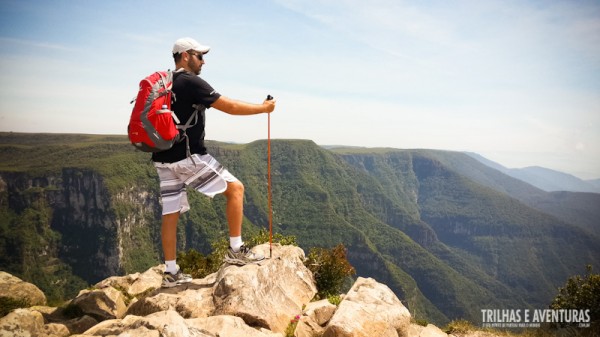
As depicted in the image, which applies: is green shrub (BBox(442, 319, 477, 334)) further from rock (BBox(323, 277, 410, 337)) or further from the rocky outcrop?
rock (BBox(323, 277, 410, 337))

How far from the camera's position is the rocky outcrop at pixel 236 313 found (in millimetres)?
4953

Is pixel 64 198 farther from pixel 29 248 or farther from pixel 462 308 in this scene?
pixel 462 308

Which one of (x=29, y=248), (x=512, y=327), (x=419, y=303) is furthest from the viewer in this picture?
(x=419, y=303)

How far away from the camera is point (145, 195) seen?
170000 mm

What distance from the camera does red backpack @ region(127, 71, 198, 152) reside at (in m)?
5.39

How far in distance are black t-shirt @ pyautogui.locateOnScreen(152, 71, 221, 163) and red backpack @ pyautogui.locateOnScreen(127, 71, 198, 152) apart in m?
0.31

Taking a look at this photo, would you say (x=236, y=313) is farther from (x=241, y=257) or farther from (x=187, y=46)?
(x=187, y=46)

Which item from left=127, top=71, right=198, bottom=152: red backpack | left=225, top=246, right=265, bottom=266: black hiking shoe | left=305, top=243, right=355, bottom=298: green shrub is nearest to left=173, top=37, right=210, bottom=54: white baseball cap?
left=127, top=71, right=198, bottom=152: red backpack

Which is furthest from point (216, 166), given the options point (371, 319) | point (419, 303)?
point (419, 303)

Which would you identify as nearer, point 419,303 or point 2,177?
point 2,177

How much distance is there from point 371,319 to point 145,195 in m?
183

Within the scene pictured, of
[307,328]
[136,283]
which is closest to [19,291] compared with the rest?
[136,283]

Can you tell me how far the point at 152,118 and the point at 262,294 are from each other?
403 centimetres

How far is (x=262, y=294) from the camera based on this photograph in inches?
267
